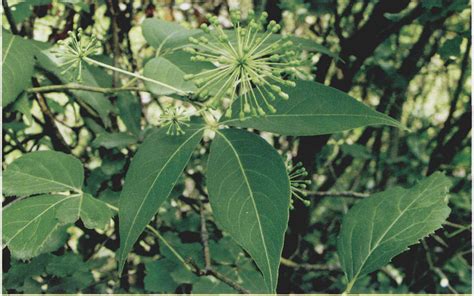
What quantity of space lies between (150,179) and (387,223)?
0.55m

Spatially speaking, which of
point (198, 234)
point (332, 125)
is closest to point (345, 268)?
point (332, 125)

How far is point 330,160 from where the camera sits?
2318 millimetres

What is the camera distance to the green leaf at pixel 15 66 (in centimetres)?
109

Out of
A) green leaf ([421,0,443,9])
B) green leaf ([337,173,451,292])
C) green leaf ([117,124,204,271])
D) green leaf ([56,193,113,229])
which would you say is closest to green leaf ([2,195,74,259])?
green leaf ([56,193,113,229])

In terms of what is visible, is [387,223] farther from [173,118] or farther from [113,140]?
[113,140]

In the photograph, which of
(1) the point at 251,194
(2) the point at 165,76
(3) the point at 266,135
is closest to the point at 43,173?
(2) the point at 165,76

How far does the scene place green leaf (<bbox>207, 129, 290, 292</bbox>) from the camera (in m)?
0.80

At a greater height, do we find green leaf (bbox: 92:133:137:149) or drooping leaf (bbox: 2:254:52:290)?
green leaf (bbox: 92:133:137:149)

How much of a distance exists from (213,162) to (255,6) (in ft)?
3.82

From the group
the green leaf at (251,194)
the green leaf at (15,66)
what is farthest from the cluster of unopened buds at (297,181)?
the green leaf at (15,66)

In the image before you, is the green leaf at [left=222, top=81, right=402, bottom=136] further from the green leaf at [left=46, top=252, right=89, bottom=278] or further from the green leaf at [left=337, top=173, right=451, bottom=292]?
the green leaf at [left=46, top=252, right=89, bottom=278]

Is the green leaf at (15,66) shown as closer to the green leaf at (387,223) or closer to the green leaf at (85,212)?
the green leaf at (85,212)

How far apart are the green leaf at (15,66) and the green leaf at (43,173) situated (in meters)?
0.13

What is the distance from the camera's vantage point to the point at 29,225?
1015mm
